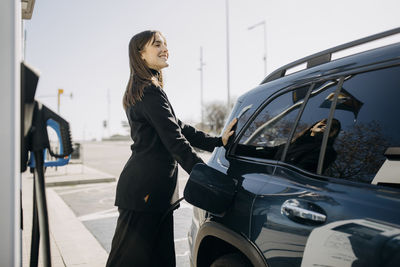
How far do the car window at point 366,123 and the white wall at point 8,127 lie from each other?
1.19m

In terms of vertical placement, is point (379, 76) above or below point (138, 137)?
above

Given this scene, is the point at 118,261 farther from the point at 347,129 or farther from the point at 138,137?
the point at 347,129

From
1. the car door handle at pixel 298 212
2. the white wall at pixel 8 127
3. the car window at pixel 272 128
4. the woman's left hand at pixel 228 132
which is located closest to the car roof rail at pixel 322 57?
the car window at pixel 272 128

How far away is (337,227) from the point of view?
138 centimetres

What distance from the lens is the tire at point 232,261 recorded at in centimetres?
190

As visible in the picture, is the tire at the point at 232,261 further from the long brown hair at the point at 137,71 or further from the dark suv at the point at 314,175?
the long brown hair at the point at 137,71

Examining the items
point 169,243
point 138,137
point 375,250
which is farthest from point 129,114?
point 375,250

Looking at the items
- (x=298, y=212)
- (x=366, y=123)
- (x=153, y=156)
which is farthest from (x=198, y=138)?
(x=366, y=123)

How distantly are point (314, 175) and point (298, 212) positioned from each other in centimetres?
19

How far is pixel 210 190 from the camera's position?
1.96 metres

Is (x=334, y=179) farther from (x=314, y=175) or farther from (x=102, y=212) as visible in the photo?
(x=102, y=212)

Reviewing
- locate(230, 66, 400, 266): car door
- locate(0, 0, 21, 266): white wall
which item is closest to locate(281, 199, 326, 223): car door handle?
locate(230, 66, 400, 266): car door

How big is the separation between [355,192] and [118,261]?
149 centimetres

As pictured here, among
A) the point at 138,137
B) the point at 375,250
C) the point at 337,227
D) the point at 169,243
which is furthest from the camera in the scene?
the point at 169,243
